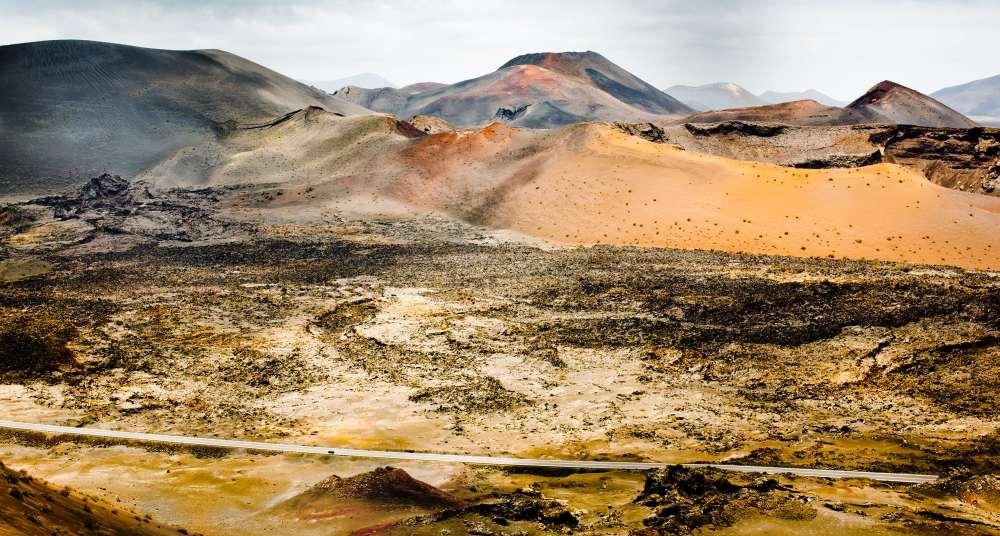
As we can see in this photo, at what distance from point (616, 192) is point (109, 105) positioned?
64.4m

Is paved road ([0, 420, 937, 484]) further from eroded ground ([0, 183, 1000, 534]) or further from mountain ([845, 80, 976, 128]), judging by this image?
mountain ([845, 80, 976, 128])

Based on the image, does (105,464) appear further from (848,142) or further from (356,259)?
(848,142)

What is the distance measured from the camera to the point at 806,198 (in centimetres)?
4506

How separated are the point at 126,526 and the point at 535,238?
35149 mm

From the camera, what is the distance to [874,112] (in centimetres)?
12188

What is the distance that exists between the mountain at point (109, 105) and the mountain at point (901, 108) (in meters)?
103

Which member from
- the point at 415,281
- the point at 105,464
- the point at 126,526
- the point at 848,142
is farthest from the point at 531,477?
the point at 848,142

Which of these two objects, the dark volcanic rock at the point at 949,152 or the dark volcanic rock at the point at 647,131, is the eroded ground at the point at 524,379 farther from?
the dark volcanic rock at the point at 647,131

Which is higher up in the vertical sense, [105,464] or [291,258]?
[291,258]

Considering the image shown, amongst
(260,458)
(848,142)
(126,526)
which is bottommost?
(260,458)

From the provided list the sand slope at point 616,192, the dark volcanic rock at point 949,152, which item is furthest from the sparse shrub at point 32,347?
the dark volcanic rock at point 949,152

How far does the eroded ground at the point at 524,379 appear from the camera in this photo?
1372 cm

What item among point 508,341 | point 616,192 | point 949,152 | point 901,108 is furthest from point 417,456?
point 901,108

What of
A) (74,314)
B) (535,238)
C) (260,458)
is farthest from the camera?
(535,238)
